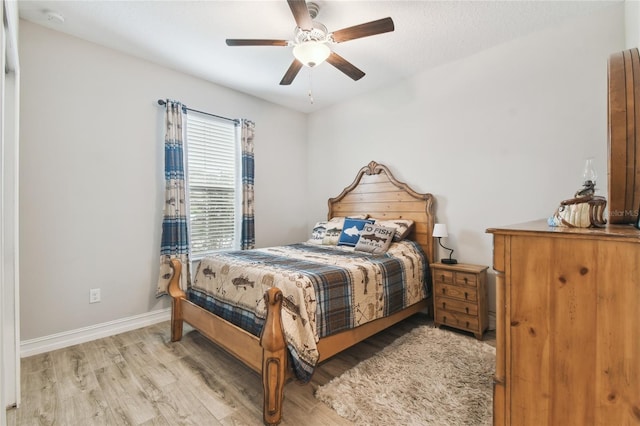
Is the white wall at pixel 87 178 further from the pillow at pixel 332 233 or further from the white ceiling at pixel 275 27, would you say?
the pillow at pixel 332 233

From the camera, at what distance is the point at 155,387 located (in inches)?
74.2

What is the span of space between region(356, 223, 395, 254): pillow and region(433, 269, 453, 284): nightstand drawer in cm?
52

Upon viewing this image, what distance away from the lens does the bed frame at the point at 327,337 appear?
5.11ft

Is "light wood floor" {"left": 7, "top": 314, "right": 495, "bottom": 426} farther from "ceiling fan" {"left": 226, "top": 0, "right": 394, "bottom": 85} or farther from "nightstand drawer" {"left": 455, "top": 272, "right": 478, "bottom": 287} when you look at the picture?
"ceiling fan" {"left": 226, "top": 0, "right": 394, "bottom": 85}

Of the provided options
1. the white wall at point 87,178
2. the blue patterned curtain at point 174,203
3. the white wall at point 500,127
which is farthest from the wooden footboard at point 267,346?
the white wall at point 500,127

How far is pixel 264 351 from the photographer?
1581 millimetres

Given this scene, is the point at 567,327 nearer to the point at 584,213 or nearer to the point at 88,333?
the point at 584,213

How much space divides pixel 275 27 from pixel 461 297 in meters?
2.87

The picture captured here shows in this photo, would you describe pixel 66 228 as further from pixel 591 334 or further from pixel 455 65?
pixel 455 65

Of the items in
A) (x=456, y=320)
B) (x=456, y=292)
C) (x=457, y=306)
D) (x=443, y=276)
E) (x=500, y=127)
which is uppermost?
(x=500, y=127)

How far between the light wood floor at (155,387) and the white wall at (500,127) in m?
1.29

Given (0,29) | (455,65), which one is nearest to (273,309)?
(0,29)

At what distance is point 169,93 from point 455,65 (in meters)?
3.09

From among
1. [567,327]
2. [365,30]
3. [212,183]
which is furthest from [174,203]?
[567,327]
